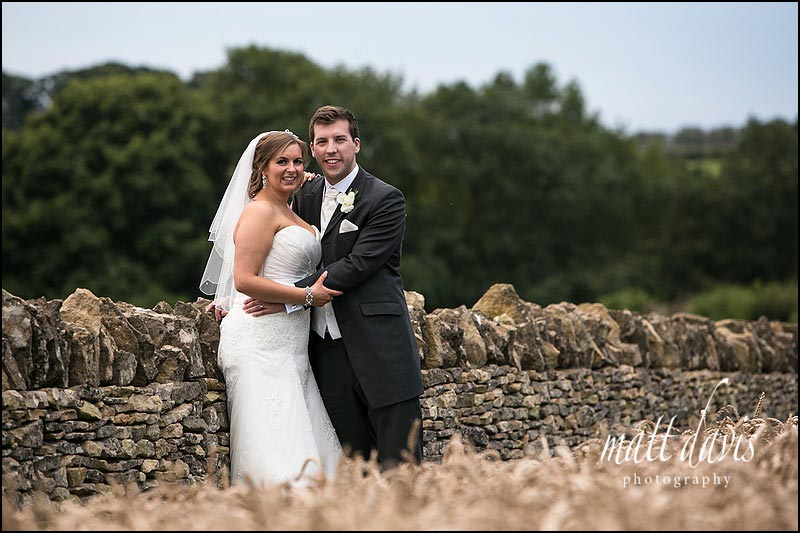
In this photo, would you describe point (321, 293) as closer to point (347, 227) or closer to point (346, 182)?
point (347, 227)

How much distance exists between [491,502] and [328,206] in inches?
109

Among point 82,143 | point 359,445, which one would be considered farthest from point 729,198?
point 359,445

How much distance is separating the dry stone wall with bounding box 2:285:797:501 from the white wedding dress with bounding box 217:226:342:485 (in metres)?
0.18

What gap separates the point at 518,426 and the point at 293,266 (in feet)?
Result: 10.5

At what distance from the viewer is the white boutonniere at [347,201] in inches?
211

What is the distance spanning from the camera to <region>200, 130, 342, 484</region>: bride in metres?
5.07

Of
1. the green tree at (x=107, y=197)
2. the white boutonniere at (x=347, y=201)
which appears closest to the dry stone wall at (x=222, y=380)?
the white boutonniere at (x=347, y=201)

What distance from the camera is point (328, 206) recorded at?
5.54 metres

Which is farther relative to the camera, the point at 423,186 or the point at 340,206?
the point at 423,186

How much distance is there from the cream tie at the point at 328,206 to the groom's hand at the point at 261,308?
54cm

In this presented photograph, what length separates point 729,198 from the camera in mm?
41125

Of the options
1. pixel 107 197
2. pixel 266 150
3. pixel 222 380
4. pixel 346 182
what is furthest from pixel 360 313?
pixel 107 197

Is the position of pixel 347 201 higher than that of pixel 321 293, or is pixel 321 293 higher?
pixel 347 201

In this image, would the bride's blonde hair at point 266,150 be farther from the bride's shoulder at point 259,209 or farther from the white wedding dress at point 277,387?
the white wedding dress at point 277,387
